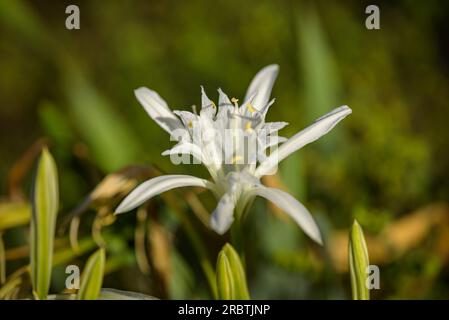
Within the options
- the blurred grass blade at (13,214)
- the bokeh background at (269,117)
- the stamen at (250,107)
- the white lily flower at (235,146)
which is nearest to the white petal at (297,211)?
the white lily flower at (235,146)

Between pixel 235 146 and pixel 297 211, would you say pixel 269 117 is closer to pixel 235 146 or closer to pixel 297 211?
pixel 235 146

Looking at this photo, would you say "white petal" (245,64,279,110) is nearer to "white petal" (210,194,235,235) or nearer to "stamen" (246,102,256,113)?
"stamen" (246,102,256,113)

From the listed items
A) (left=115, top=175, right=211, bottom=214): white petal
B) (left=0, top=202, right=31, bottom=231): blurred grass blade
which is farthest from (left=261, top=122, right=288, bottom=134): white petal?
(left=0, top=202, right=31, bottom=231): blurred grass blade

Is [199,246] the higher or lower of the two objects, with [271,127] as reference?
lower

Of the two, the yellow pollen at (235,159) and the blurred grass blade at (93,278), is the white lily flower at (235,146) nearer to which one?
the yellow pollen at (235,159)

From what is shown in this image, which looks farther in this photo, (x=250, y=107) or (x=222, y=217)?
(x=250, y=107)

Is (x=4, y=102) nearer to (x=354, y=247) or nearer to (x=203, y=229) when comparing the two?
(x=203, y=229)

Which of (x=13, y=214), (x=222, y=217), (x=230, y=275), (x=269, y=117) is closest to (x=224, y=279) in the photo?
(x=230, y=275)
